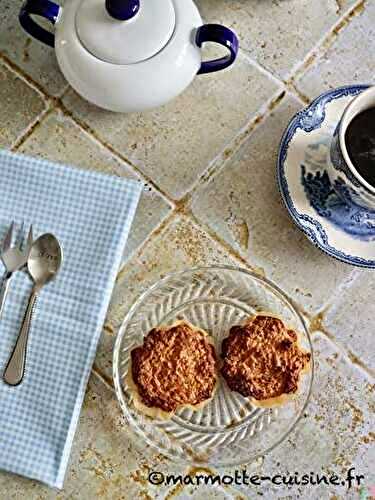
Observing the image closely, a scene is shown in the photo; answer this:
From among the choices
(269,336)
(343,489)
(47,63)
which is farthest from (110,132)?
(343,489)

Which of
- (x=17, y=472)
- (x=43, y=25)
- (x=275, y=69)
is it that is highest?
(x=275, y=69)

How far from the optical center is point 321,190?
0.99 metres

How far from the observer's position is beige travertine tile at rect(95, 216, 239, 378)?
3.34 feet

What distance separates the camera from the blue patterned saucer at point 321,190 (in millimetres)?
974

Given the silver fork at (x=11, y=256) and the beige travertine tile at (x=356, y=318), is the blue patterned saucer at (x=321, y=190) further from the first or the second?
the silver fork at (x=11, y=256)

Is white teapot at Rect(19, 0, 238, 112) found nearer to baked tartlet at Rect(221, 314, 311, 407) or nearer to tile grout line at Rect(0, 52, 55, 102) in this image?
tile grout line at Rect(0, 52, 55, 102)

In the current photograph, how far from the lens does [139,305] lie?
0.99 metres

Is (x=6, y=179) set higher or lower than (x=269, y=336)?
lower

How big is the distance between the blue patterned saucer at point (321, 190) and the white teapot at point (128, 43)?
15 centimetres

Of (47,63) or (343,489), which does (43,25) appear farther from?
(343,489)

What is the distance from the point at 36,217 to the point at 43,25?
0.29 metres

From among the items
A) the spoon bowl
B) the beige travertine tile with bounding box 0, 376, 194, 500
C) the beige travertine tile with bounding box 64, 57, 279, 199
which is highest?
the beige travertine tile with bounding box 64, 57, 279, 199

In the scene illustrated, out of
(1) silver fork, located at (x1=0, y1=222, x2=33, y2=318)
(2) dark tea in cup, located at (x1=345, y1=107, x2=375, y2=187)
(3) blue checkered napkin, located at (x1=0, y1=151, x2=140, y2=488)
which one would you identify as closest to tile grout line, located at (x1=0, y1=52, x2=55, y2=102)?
(3) blue checkered napkin, located at (x1=0, y1=151, x2=140, y2=488)

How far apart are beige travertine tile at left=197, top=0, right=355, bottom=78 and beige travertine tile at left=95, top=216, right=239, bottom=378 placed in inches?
10.7
